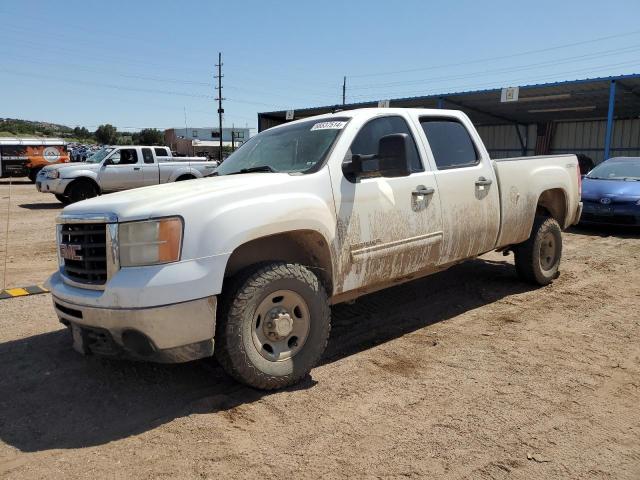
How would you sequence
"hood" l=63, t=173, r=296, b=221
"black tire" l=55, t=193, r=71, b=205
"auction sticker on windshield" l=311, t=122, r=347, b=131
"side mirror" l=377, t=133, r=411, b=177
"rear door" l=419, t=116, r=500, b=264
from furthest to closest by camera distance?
"black tire" l=55, t=193, r=71, b=205 → "rear door" l=419, t=116, r=500, b=264 → "auction sticker on windshield" l=311, t=122, r=347, b=131 → "side mirror" l=377, t=133, r=411, b=177 → "hood" l=63, t=173, r=296, b=221

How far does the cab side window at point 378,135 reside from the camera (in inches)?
167

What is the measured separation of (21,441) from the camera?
9.97 ft

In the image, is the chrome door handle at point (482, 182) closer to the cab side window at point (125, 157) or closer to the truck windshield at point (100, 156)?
the cab side window at point (125, 157)

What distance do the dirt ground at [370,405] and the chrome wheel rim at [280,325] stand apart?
0.99 ft

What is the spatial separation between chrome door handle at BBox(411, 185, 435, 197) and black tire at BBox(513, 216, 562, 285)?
2.15m

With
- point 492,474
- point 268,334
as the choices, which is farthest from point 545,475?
point 268,334

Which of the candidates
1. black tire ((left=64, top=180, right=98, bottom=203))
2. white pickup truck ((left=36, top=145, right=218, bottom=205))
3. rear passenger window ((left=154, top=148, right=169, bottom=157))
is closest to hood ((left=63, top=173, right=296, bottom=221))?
white pickup truck ((left=36, top=145, right=218, bottom=205))

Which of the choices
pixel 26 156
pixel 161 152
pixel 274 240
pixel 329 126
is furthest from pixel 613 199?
pixel 26 156

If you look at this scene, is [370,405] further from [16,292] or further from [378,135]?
[16,292]

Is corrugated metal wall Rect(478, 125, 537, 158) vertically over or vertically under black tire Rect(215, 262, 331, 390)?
over

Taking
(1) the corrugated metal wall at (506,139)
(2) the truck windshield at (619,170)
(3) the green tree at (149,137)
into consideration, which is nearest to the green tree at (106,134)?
(3) the green tree at (149,137)

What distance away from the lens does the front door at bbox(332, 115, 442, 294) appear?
3.93m

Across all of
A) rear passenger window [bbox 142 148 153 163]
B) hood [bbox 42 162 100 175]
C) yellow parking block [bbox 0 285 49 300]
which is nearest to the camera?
yellow parking block [bbox 0 285 49 300]

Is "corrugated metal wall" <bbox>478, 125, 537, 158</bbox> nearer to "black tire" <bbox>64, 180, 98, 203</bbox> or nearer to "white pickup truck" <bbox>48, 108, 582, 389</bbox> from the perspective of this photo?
"black tire" <bbox>64, 180, 98, 203</bbox>
